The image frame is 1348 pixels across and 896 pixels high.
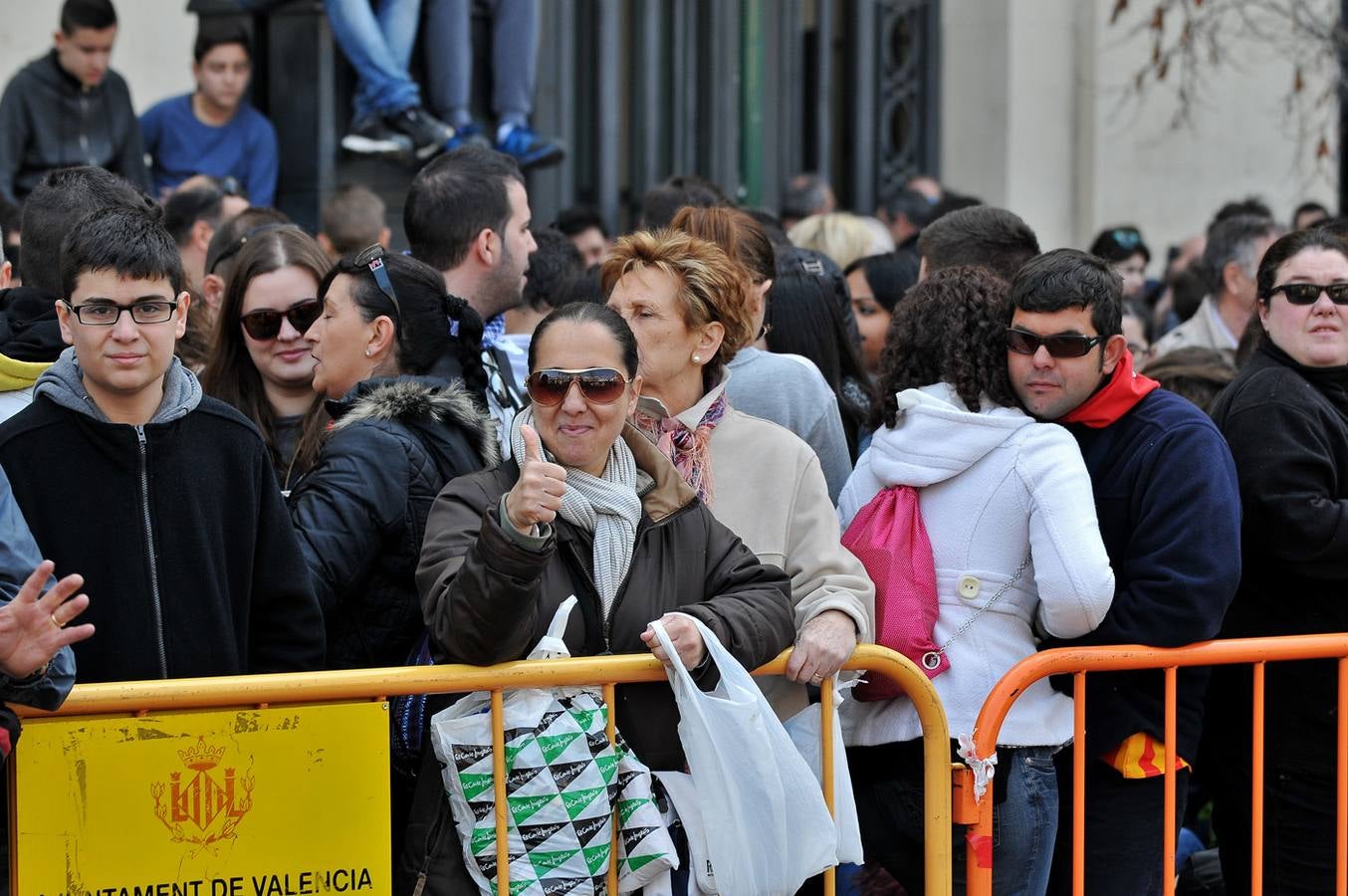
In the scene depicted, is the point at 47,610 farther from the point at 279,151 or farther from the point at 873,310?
the point at 279,151

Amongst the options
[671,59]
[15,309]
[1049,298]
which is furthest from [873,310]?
[671,59]

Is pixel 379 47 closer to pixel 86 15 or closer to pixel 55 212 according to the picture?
pixel 86 15

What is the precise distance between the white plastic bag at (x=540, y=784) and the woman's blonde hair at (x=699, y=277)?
896 mm

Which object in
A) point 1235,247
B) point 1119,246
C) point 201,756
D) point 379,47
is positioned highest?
point 379,47

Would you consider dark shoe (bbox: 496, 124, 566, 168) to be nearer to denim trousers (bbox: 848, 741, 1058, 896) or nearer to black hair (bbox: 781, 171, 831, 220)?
black hair (bbox: 781, 171, 831, 220)

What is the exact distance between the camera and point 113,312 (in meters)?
3.37

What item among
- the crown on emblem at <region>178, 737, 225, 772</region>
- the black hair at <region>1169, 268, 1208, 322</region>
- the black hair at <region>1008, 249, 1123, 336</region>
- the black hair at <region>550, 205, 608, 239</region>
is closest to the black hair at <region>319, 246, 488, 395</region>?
the crown on emblem at <region>178, 737, 225, 772</region>

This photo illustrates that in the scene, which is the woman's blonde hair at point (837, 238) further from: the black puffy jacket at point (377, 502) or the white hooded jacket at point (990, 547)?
the black puffy jacket at point (377, 502)

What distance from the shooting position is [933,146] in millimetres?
12312

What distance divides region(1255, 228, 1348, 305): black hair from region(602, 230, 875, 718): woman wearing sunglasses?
4.67 feet

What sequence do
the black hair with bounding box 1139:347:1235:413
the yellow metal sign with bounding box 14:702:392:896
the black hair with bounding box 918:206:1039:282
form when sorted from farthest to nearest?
the black hair with bounding box 1139:347:1235:413 < the black hair with bounding box 918:206:1039:282 < the yellow metal sign with bounding box 14:702:392:896

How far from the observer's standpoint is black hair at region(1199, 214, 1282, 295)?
6.73 metres

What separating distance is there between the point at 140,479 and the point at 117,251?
0.46 meters

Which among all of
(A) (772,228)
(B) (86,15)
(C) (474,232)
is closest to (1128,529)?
(C) (474,232)
